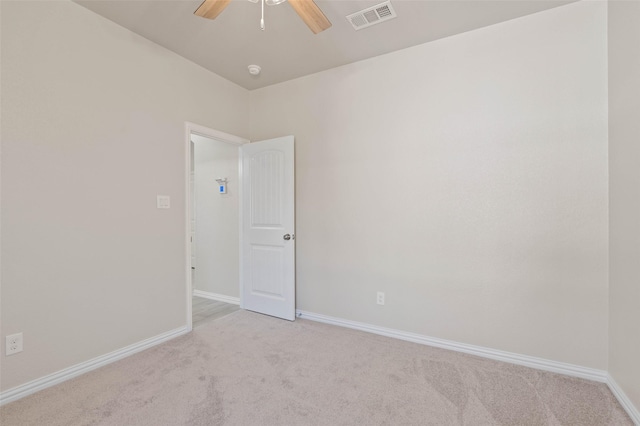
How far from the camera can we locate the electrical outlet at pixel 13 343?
182 centimetres

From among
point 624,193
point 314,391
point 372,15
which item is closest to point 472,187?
point 624,193

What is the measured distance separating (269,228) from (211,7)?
2140mm

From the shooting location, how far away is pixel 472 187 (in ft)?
7.96

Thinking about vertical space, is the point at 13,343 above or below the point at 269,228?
below

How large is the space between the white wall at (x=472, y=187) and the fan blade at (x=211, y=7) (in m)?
1.54

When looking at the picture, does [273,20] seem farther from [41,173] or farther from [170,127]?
[41,173]

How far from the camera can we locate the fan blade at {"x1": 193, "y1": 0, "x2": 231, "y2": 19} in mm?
1655

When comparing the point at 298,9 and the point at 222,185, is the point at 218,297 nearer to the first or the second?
the point at 222,185

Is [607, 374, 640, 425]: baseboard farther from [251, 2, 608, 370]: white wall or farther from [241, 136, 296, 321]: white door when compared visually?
[241, 136, 296, 321]: white door

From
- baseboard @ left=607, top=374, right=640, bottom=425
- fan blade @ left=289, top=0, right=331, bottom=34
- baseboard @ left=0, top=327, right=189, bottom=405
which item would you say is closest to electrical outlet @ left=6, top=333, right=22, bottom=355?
baseboard @ left=0, top=327, right=189, bottom=405

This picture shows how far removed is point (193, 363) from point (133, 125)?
2.02m

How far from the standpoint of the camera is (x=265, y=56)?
2.84 m

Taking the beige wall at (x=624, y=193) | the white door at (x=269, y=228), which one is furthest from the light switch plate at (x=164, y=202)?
the beige wall at (x=624, y=193)

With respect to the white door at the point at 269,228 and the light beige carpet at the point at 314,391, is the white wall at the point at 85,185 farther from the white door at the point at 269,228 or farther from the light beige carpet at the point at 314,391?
the white door at the point at 269,228
